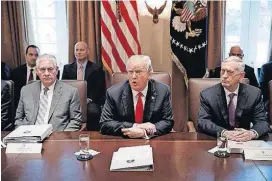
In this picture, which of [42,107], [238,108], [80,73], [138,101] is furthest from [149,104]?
[80,73]

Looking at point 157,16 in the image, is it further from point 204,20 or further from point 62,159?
point 62,159

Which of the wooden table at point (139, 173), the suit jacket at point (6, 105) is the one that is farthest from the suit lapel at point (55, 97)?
the wooden table at point (139, 173)

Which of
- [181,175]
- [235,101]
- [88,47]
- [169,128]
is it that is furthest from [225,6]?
[181,175]

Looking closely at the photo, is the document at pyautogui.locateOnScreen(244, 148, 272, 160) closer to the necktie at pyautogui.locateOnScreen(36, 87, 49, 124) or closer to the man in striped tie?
the man in striped tie

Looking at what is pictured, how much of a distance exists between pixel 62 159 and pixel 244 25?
3.31m

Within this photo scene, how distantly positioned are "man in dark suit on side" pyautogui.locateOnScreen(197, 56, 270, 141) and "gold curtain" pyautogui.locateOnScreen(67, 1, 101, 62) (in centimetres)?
203

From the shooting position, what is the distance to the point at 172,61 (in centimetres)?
401

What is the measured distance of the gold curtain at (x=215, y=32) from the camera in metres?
3.82

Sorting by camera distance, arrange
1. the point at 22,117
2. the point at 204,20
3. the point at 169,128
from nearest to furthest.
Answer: the point at 169,128
the point at 22,117
the point at 204,20

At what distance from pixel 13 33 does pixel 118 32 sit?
53.7 inches

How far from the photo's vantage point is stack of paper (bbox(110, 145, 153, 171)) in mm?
1406

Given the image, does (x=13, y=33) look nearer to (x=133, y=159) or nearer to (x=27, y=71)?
(x=27, y=71)

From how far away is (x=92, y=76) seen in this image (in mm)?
3637

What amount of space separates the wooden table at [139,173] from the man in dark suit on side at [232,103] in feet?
1.35
